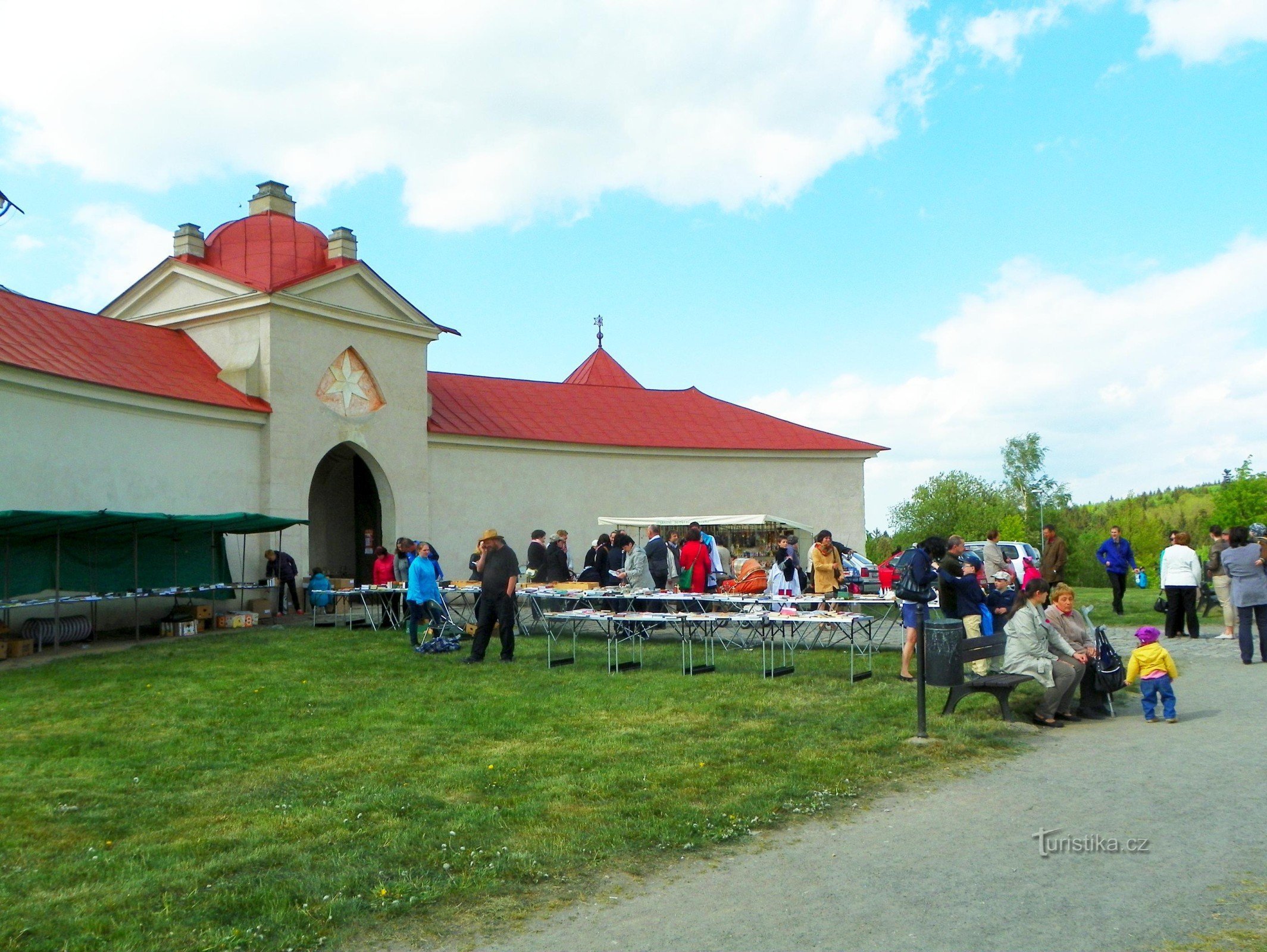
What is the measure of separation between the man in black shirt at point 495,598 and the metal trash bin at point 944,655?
6082 mm

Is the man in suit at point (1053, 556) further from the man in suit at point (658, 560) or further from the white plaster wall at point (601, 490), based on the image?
the white plaster wall at point (601, 490)

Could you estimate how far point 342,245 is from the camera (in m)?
25.1

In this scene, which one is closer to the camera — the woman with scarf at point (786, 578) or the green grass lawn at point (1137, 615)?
the woman with scarf at point (786, 578)

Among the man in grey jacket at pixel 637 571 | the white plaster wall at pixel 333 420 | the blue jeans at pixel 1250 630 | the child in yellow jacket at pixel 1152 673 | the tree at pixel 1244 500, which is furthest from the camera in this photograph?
the tree at pixel 1244 500

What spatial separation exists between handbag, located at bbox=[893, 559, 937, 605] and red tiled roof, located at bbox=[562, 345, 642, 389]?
95.0 feet

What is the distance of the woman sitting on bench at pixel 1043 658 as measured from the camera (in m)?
9.42

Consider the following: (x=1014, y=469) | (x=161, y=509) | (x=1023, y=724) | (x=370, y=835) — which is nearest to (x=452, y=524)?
(x=161, y=509)

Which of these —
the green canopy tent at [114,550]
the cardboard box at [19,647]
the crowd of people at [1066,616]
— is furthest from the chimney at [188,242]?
the crowd of people at [1066,616]

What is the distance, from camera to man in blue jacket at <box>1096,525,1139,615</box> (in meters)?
18.3

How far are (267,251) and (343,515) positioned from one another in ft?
24.4

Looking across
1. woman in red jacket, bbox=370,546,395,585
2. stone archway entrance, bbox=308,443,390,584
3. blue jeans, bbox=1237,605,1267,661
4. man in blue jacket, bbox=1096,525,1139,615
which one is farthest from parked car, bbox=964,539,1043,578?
stone archway entrance, bbox=308,443,390,584

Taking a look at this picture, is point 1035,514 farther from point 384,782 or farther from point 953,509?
point 384,782

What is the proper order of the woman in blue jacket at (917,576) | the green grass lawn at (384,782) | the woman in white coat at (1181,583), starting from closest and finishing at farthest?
the green grass lawn at (384,782) < the woman in blue jacket at (917,576) < the woman in white coat at (1181,583)

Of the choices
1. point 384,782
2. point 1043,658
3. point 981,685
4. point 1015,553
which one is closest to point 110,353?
point 384,782
